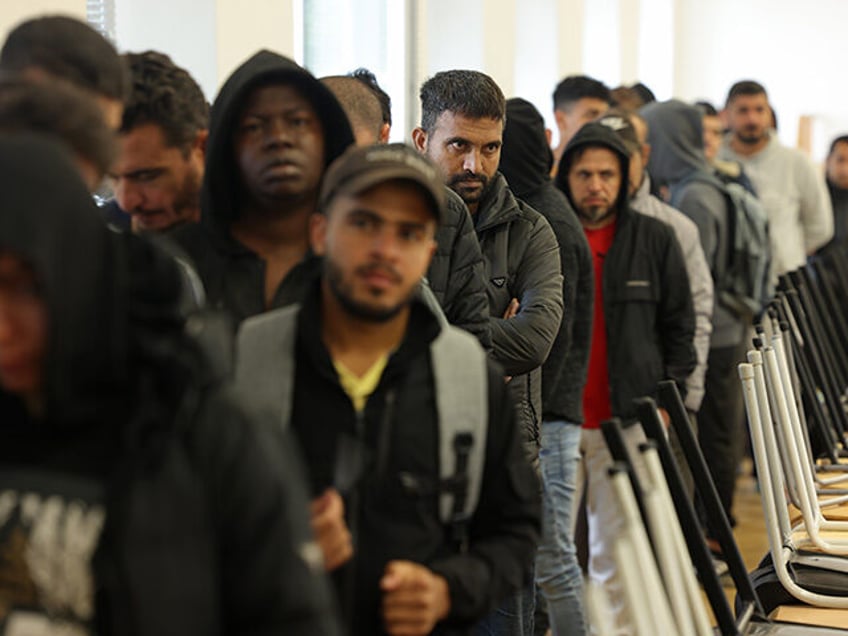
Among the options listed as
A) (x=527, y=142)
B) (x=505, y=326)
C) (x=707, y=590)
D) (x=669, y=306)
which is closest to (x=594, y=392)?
(x=669, y=306)

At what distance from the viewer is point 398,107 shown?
6535 millimetres

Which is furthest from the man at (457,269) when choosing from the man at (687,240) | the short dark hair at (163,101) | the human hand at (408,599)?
the man at (687,240)

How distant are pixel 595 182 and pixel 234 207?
2.46 metres

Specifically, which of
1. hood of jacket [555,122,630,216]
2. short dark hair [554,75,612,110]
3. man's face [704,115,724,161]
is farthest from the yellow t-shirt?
man's face [704,115,724,161]

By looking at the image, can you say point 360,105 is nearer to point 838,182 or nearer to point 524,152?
point 524,152

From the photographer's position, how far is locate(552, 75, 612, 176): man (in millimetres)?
5828

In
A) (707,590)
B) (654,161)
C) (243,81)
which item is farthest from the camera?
(654,161)

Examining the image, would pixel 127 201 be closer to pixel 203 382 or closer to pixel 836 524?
pixel 203 382

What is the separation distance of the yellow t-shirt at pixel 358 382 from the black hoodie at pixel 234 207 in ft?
0.98

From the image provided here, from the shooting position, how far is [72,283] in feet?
4.60

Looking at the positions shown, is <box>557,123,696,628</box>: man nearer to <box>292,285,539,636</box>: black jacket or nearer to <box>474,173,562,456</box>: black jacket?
<box>474,173,562,456</box>: black jacket

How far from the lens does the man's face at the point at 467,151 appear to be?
11.5 ft

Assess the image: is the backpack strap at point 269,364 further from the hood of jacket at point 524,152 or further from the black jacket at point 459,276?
the hood of jacket at point 524,152

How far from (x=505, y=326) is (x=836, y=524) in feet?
3.19
